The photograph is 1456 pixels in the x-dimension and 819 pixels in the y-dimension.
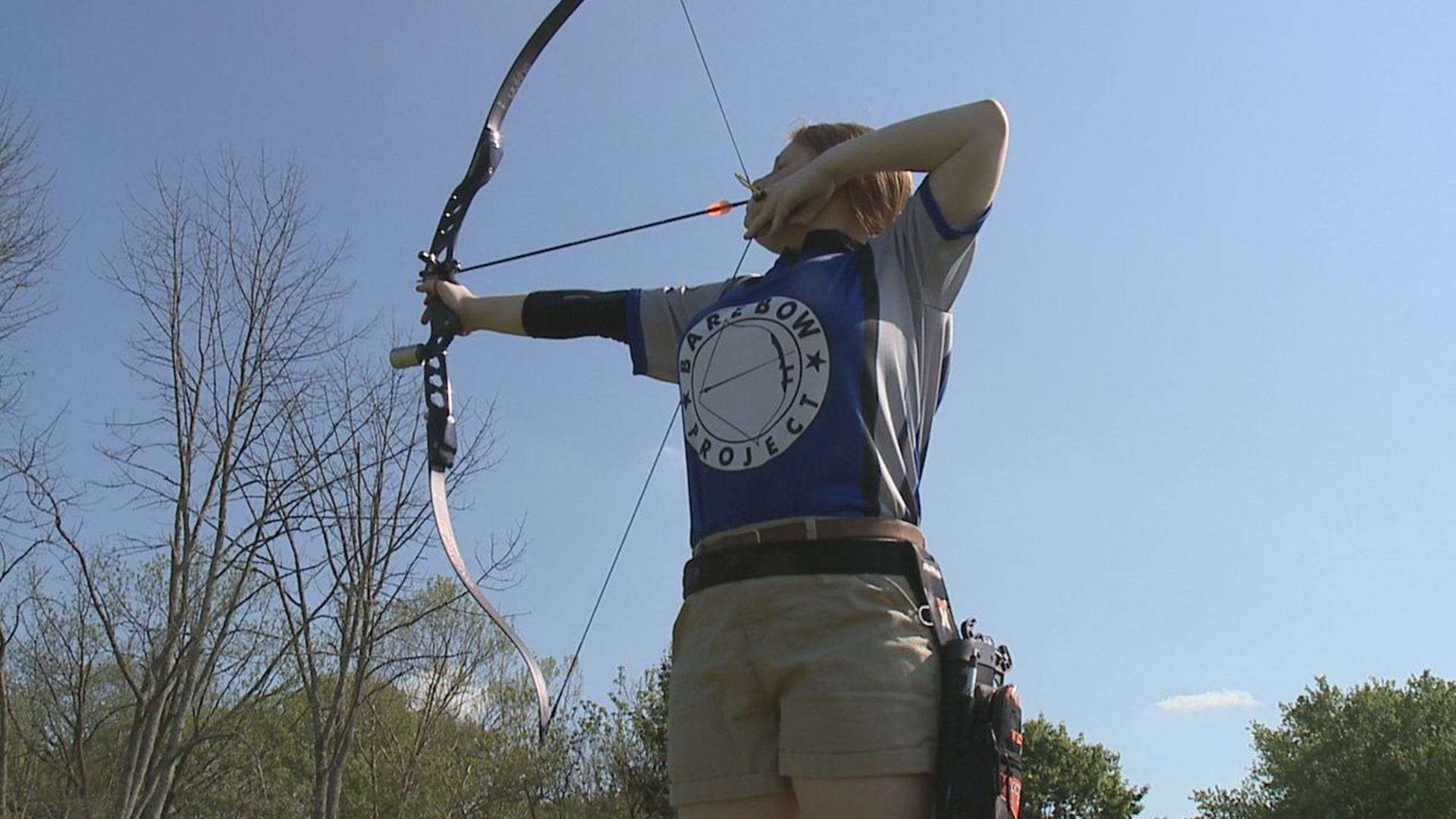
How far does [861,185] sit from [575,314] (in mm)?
574

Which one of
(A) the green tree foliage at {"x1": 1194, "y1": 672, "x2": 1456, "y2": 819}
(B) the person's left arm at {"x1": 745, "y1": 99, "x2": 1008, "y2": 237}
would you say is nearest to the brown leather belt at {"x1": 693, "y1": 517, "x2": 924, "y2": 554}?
(B) the person's left arm at {"x1": 745, "y1": 99, "x2": 1008, "y2": 237}

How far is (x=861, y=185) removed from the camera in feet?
7.16

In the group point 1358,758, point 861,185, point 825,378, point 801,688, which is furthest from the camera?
point 1358,758

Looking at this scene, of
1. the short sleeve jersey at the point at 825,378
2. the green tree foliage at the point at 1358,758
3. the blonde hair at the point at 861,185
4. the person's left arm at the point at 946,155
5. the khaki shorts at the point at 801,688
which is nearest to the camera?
the khaki shorts at the point at 801,688

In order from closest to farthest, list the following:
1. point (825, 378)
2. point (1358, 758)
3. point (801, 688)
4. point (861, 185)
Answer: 1. point (801, 688)
2. point (825, 378)
3. point (861, 185)
4. point (1358, 758)

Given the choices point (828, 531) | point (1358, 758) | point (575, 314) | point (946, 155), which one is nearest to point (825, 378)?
point (828, 531)

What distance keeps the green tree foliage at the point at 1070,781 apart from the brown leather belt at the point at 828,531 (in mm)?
26186

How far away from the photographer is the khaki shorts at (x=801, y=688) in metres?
1.62

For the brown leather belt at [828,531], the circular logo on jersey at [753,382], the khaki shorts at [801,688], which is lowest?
the khaki shorts at [801,688]

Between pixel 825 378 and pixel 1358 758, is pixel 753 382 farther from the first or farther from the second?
pixel 1358 758

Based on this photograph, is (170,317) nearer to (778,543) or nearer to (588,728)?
(778,543)

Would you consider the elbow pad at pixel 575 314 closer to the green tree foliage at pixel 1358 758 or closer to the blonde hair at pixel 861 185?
the blonde hair at pixel 861 185

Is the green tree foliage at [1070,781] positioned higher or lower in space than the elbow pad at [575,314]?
higher

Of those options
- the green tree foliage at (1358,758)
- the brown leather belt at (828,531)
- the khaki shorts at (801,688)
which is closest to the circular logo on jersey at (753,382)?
the brown leather belt at (828,531)
